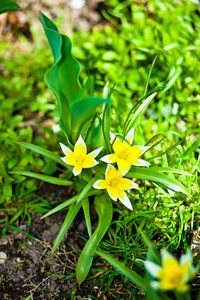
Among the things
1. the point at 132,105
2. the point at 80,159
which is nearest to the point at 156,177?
the point at 80,159

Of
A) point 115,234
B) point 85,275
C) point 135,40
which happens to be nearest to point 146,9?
point 135,40

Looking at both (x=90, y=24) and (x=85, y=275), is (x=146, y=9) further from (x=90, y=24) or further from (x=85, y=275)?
(x=85, y=275)

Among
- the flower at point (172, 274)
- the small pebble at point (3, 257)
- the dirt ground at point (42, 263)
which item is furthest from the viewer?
the small pebble at point (3, 257)

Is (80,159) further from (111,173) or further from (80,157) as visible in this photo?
(111,173)

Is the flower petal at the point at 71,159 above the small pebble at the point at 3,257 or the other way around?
above

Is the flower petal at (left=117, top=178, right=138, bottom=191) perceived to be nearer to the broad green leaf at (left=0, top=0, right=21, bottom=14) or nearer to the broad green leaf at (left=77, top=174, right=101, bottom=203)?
the broad green leaf at (left=77, top=174, right=101, bottom=203)

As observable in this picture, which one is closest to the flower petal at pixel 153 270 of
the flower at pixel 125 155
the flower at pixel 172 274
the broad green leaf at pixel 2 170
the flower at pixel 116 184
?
the flower at pixel 172 274

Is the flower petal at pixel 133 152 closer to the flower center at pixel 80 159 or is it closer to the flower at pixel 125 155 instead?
the flower at pixel 125 155
